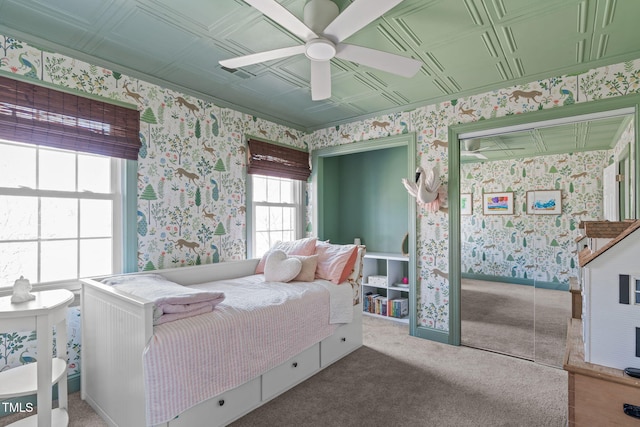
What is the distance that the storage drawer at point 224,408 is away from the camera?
171 cm

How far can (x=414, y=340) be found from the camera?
10.7 ft

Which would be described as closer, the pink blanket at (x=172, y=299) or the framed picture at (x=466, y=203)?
the pink blanket at (x=172, y=299)

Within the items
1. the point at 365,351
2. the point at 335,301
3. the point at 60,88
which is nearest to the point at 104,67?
the point at 60,88

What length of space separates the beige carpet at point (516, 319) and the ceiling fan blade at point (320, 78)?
2311 mm

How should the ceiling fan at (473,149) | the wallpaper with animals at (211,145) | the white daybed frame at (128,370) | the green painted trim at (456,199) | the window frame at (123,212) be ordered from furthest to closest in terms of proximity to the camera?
the ceiling fan at (473,149) → the green painted trim at (456,199) → the window frame at (123,212) → the wallpaper with animals at (211,145) → the white daybed frame at (128,370)

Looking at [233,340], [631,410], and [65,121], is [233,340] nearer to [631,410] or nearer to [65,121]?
[631,410]

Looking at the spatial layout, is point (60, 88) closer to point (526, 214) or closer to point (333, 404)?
point (333, 404)

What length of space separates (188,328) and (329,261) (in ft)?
5.02

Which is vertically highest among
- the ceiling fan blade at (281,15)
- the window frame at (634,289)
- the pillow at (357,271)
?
the ceiling fan blade at (281,15)

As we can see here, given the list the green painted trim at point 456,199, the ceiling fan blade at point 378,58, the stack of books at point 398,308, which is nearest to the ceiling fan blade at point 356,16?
the ceiling fan blade at point 378,58

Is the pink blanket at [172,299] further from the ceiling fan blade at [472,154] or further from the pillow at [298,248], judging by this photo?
the ceiling fan blade at [472,154]

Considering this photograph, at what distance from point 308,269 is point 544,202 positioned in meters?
2.22

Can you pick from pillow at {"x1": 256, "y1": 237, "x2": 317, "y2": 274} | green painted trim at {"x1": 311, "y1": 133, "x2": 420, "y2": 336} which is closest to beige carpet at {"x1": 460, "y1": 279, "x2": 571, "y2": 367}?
green painted trim at {"x1": 311, "y1": 133, "x2": 420, "y2": 336}

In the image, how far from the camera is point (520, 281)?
3.09m
